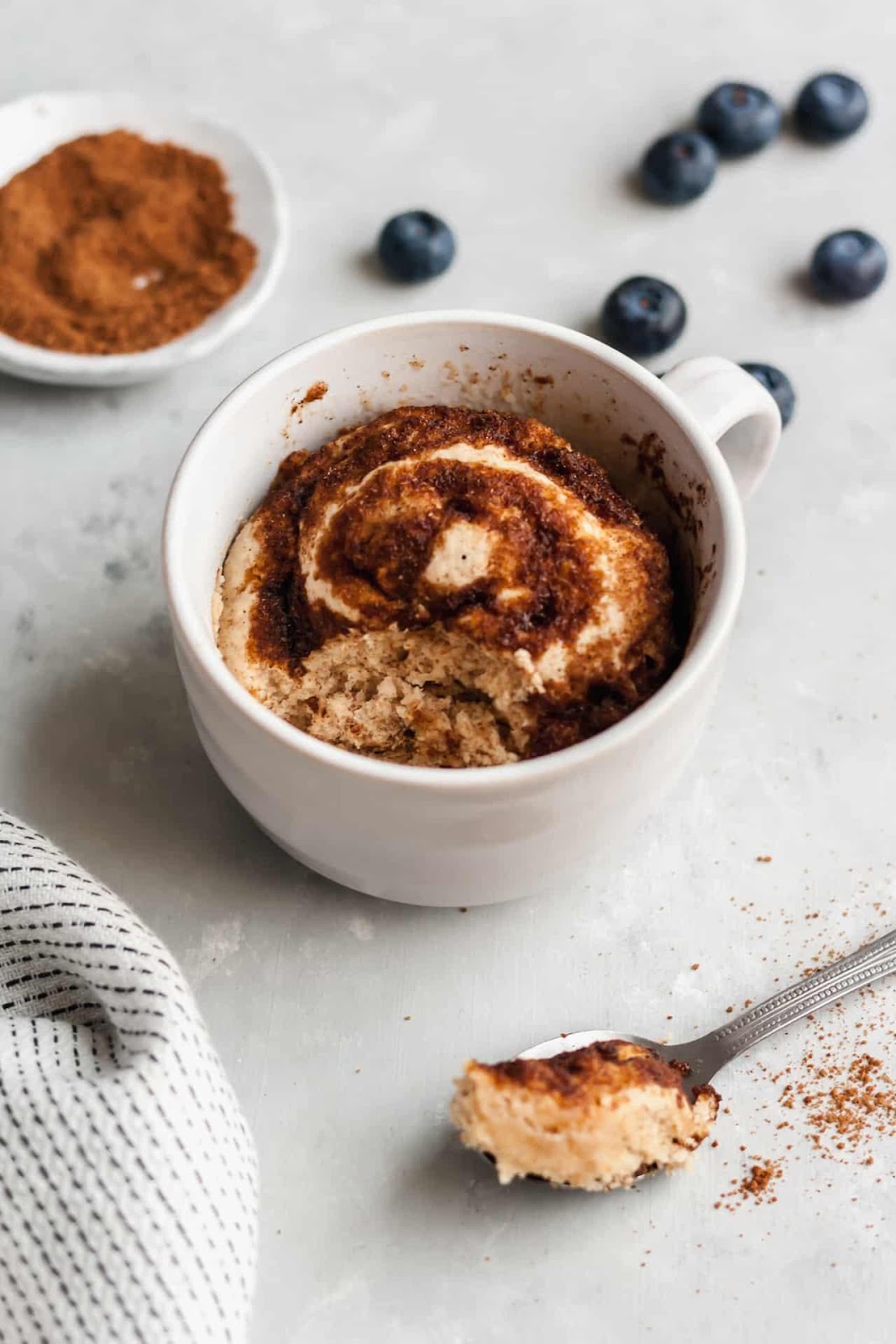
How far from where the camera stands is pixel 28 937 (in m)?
1.54

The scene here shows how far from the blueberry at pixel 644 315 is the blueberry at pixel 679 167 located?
0.87ft

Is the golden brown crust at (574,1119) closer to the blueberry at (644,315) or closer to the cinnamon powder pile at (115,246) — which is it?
the blueberry at (644,315)

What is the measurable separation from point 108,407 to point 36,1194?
122 centimetres

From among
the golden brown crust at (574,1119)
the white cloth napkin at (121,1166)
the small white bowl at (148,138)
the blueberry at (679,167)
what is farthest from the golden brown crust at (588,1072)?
the blueberry at (679,167)

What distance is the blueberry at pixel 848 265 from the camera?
223 centimetres

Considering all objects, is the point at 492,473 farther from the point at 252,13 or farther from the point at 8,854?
the point at 252,13

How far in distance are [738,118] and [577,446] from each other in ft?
3.27

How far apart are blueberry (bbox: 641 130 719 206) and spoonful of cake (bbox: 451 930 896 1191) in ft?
4.81

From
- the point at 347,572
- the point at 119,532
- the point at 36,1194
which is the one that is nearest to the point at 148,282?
the point at 119,532

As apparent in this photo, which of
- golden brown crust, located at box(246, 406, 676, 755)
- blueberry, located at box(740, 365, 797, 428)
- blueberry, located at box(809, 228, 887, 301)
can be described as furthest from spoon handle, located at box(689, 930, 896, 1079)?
blueberry, located at box(809, 228, 887, 301)

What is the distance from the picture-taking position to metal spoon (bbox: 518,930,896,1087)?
1.56m

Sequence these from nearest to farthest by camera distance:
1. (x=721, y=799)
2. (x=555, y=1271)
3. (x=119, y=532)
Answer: (x=555, y=1271) → (x=721, y=799) → (x=119, y=532)

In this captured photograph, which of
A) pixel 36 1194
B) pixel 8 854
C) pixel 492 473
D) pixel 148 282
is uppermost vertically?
pixel 492 473

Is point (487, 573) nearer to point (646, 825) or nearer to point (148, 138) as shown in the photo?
point (646, 825)
